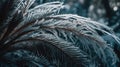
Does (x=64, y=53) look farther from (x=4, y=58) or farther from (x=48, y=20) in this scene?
(x=4, y=58)

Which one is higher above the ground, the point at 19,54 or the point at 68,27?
the point at 68,27

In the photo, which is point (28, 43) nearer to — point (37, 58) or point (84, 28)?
point (37, 58)

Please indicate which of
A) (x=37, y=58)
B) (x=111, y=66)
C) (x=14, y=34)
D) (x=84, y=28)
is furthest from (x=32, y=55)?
(x=111, y=66)

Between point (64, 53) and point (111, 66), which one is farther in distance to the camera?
point (111, 66)

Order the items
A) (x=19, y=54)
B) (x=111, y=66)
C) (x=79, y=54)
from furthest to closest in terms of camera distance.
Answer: (x=111, y=66), (x=19, y=54), (x=79, y=54)

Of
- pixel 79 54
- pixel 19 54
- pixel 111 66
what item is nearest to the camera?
pixel 79 54

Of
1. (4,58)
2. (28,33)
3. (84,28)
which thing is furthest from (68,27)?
A: (4,58)
